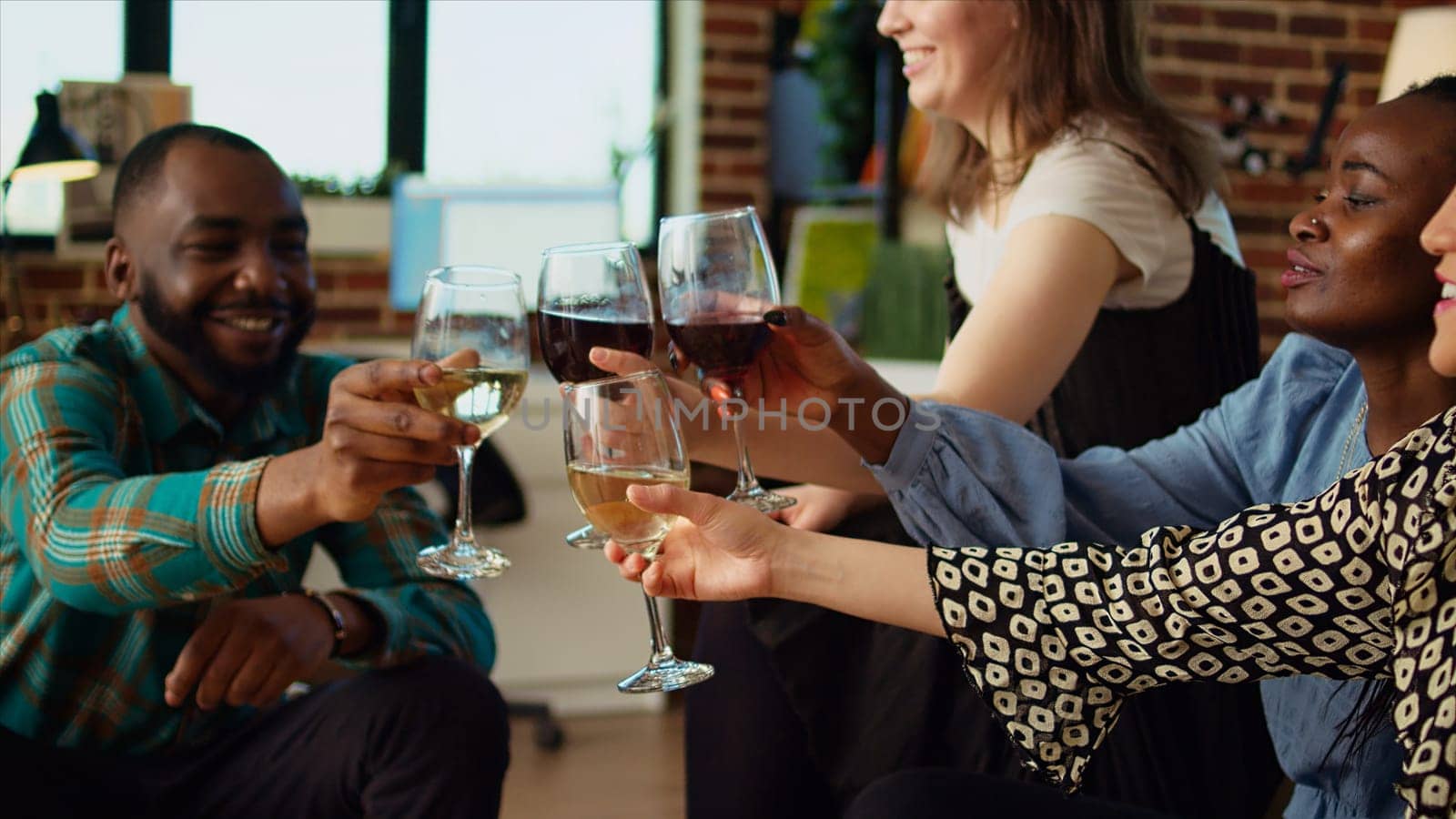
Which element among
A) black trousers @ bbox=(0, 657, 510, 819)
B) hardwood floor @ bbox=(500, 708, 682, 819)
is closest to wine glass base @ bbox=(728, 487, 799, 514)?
black trousers @ bbox=(0, 657, 510, 819)

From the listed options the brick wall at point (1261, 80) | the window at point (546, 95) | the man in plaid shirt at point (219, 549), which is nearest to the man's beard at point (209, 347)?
the man in plaid shirt at point (219, 549)

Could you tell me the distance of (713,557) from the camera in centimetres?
109

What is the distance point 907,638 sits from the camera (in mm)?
1438

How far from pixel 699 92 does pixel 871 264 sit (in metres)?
0.78

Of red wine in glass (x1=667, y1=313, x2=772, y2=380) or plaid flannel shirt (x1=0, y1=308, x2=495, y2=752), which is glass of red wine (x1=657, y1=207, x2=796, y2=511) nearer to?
red wine in glass (x1=667, y1=313, x2=772, y2=380)

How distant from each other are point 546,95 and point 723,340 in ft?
10.9

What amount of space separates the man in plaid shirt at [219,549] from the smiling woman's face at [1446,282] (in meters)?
0.73

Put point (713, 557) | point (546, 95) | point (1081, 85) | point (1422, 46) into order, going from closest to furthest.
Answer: point (713, 557) → point (1081, 85) → point (1422, 46) → point (546, 95)

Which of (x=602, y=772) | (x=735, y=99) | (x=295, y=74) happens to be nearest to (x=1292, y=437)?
(x=602, y=772)

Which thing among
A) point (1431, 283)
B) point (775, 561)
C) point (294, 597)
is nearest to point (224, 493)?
point (294, 597)

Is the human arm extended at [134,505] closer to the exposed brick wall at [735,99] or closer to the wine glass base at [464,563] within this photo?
the wine glass base at [464,563]

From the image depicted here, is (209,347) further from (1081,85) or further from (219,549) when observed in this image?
(1081,85)

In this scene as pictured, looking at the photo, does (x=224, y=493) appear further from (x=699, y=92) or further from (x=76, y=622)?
(x=699, y=92)

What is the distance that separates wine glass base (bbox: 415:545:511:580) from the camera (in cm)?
116
